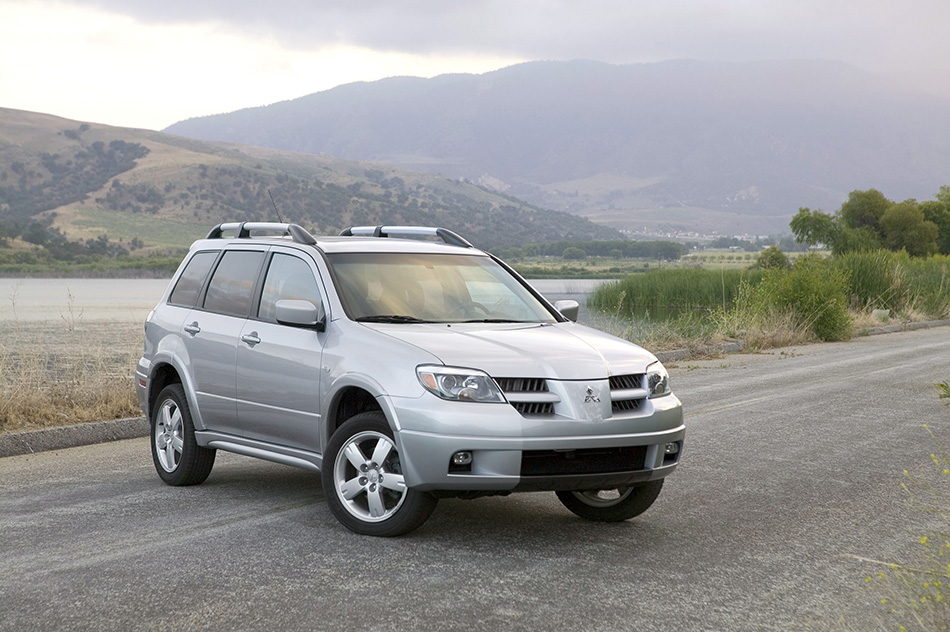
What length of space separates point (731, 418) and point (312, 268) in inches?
241

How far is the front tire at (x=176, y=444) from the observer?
26.7ft

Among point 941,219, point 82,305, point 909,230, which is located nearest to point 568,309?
point 82,305

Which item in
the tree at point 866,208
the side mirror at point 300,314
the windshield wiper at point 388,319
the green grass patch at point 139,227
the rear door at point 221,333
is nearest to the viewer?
the side mirror at point 300,314

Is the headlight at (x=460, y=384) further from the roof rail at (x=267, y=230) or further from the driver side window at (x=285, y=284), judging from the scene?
the roof rail at (x=267, y=230)

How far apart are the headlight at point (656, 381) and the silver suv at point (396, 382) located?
0.06 ft

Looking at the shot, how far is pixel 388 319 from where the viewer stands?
712 cm

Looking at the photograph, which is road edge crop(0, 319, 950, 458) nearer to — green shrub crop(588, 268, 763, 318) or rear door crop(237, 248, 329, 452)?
rear door crop(237, 248, 329, 452)

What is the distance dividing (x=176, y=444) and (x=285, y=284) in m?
1.60

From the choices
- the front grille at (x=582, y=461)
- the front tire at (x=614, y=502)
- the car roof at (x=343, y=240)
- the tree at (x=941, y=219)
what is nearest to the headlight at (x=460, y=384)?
the front grille at (x=582, y=461)

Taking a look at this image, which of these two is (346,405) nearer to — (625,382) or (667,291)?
(625,382)

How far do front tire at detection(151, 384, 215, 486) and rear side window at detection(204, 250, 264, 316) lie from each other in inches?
27.7

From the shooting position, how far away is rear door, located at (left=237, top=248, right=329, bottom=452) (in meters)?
6.98

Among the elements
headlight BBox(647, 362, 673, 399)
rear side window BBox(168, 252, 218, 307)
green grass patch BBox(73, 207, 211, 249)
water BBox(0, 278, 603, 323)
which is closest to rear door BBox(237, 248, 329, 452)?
rear side window BBox(168, 252, 218, 307)

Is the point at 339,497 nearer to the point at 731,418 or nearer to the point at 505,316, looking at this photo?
the point at 505,316
